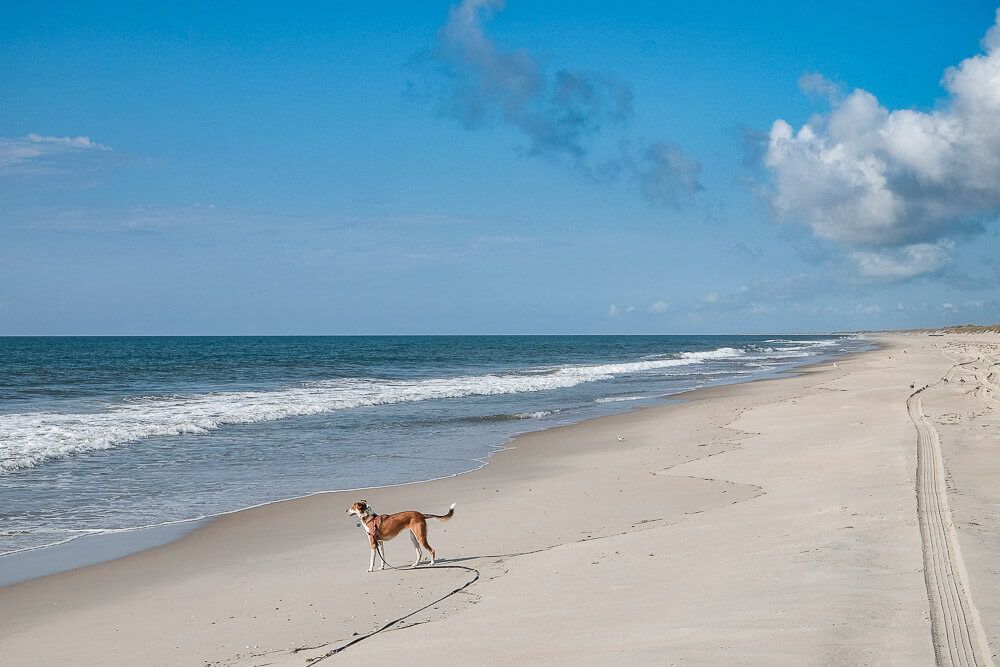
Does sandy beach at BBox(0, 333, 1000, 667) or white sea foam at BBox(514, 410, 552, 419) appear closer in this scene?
sandy beach at BBox(0, 333, 1000, 667)

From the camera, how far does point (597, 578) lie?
6656 millimetres

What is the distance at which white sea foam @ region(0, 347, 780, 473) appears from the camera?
655 inches

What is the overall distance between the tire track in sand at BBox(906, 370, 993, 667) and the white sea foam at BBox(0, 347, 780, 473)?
14.1 meters

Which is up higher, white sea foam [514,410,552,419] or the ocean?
the ocean

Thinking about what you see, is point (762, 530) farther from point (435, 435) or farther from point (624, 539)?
point (435, 435)

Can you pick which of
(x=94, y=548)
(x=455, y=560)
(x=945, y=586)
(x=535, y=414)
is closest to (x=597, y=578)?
(x=455, y=560)

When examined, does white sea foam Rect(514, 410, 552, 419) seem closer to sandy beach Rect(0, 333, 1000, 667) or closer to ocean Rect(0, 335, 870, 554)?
ocean Rect(0, 335, 870, 554)

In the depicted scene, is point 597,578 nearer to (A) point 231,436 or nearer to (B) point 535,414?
(A) point 231,436

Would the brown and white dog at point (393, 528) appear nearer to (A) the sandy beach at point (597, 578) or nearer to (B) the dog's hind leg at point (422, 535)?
(B) the dog's hind leg at point (422, 535)

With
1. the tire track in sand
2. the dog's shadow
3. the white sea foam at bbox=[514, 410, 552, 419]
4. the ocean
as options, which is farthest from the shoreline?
the white sea foam at bbox=[514, 410, 552, 419]

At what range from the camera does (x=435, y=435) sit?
19141 mm

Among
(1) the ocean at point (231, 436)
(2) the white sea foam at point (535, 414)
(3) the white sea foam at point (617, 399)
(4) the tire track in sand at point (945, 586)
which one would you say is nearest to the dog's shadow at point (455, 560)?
(4) the tire track in sand at point (945, 586)

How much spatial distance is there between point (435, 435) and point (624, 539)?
37.2 ft

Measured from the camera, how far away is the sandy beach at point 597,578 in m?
4.94
